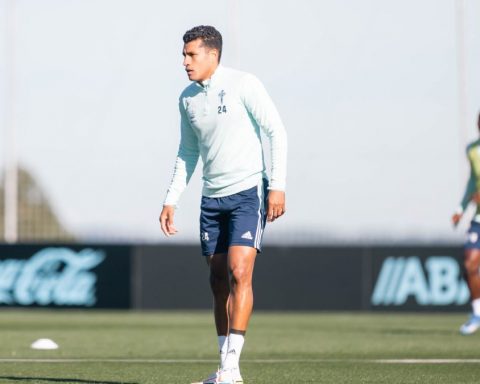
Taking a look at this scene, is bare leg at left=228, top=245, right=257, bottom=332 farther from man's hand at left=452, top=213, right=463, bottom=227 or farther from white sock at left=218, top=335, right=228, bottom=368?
man's hand at left=452, top=213, right=463, bottom=227

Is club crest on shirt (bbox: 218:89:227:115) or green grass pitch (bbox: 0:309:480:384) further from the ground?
club crest on shirt (bbox: 218:89:227:115)

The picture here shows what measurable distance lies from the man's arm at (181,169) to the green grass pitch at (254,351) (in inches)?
41.2

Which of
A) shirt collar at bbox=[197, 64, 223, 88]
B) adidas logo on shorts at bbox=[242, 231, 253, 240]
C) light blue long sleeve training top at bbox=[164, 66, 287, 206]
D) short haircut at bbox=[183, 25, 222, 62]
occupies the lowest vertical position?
adidas logo on shorts at bbox=[242, 231, 253, 240]

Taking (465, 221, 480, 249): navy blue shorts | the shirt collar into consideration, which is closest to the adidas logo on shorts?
the shirt collar

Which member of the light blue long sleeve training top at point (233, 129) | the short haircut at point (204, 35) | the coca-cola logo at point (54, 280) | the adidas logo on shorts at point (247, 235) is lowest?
the coca-cola logo at point (54, 280)

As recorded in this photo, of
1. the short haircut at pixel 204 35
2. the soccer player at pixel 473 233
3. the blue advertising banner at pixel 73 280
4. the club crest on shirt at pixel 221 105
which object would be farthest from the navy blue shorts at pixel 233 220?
the blue advertising banner at pixel 73 280

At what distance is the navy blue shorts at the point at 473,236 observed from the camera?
552 inches

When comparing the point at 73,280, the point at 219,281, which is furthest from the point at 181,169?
the point at 73,280

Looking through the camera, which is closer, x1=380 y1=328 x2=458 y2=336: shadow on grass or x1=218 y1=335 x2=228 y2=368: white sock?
x1=218 y1=335 x2=228 y2=368: white sock

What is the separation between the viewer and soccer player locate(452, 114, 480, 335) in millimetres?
13781

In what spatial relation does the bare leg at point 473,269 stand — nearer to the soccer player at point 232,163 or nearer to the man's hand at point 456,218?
the man's hand at point 456,218

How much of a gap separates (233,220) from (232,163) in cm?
35

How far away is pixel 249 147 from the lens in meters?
8.35

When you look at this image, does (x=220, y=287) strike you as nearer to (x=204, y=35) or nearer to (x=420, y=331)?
(x=204, y=35)
